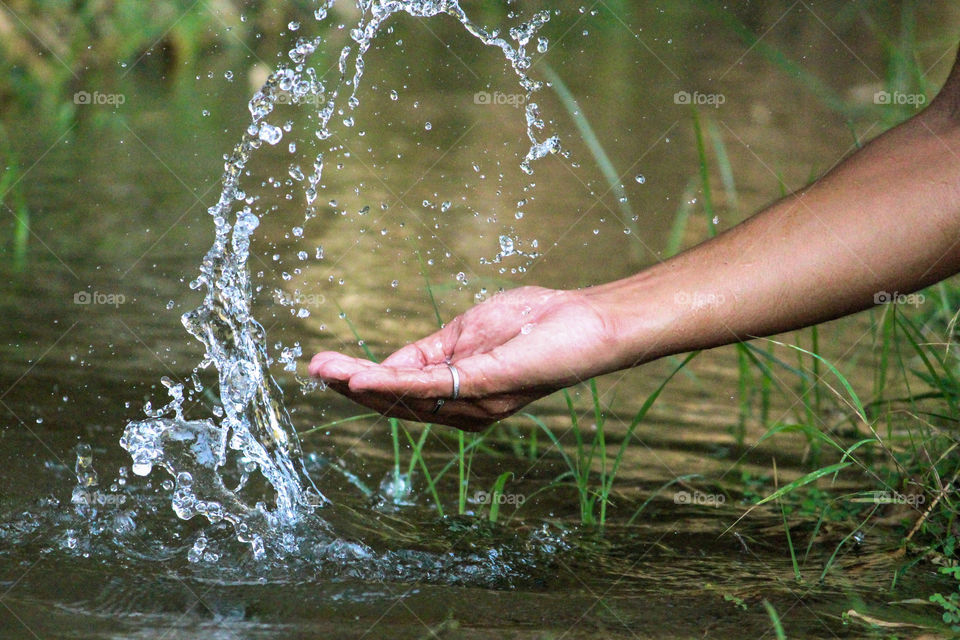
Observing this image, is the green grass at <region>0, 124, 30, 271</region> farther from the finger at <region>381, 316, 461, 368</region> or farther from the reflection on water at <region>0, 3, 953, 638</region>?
the finger at <region>381, 316, 461, 368</region>

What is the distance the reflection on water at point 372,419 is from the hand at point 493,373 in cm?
32

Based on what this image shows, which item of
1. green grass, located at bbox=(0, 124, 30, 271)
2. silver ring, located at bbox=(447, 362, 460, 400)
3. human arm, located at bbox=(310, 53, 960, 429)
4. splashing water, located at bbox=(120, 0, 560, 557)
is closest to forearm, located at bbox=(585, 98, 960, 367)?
human arm, located at bbox=(310, 53, 960, 429)

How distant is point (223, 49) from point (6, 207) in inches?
193

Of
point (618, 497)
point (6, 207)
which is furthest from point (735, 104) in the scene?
A: point (618, 497)

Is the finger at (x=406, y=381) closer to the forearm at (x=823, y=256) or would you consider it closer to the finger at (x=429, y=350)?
the finger at (x=429, y=350)

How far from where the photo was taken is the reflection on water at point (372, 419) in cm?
197

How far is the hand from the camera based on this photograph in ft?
6.50

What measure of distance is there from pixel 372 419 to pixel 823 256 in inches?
60.1

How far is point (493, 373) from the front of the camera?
1.99m

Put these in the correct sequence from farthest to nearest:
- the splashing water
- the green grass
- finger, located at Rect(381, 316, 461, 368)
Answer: the green grass
the splashing water
finger, located at Rect(381, 316, 461, 368)

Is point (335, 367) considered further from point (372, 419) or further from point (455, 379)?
point (372, 419)

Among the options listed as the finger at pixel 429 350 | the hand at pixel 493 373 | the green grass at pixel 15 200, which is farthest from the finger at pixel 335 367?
the green grass at pixel 15 200

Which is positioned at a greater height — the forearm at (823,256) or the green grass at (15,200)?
the green grass at (15,200)

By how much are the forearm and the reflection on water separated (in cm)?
50
